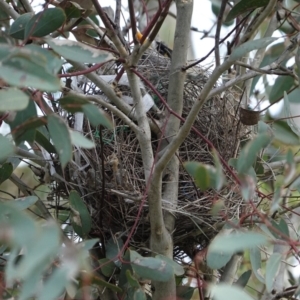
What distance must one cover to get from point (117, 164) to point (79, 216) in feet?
0.49

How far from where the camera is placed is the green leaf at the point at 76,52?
0.96 m

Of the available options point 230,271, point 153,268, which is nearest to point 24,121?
point 153,268

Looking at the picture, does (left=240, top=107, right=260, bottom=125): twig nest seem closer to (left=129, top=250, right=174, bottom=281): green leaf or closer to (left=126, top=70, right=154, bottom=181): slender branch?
(left=126, top=70, right=154, bottom=181): slender branch

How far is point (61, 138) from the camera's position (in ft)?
2.81

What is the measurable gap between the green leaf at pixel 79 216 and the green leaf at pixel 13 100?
1.92 ft

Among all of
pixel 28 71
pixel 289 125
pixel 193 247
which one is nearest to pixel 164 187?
pixel 193 247

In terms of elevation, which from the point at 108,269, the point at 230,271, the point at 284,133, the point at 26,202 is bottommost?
the point at 230,271

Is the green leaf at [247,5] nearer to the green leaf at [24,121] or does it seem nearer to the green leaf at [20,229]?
the green leaf at [24,121]

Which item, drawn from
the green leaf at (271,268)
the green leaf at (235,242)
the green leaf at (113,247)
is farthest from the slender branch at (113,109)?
the green leaf at (235,242)

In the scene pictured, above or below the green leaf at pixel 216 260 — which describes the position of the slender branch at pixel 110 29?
above

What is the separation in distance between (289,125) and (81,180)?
52 cm

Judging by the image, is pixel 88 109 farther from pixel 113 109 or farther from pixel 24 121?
pixel 113 109

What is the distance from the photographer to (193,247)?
156 centimetres

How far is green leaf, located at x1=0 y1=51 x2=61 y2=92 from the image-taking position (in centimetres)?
76
